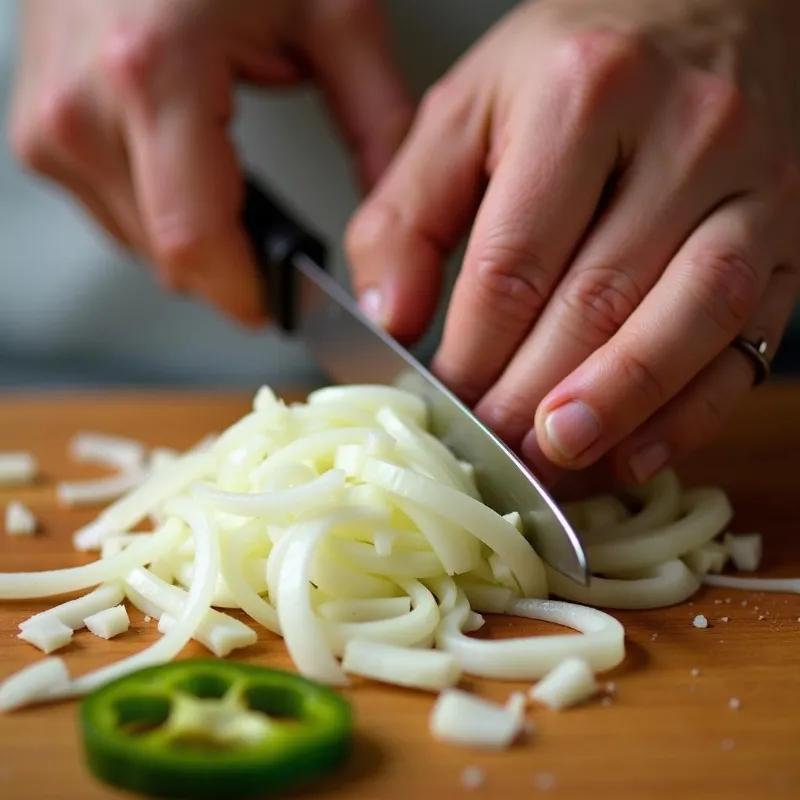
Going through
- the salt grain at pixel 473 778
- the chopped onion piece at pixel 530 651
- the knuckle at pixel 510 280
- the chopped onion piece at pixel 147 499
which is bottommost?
the salt grain at pixel 473 778

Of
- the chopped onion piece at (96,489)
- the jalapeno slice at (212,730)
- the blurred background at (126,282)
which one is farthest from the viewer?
the blurred background at (126,282)

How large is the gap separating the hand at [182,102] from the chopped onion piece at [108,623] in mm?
800

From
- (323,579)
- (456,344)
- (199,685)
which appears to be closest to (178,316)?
(456,344)

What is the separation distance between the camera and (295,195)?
231 cm

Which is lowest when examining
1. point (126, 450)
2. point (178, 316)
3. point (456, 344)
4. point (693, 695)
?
point (693, 695)

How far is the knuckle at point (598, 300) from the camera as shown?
4.12ft

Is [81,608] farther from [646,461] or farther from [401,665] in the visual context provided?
[646,461]

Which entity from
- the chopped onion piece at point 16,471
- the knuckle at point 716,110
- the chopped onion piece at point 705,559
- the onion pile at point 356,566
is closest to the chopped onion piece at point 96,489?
the chopped onion piece at point 16,471

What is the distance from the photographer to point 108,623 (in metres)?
1.10

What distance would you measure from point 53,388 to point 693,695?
1.65m

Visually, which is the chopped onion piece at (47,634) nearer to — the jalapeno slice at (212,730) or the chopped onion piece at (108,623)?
the chopped onion piece at (108,623)

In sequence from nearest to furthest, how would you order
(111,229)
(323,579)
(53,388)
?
(323,579) < (111,229) < (53,388)

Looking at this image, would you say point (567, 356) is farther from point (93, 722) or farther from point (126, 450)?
point (126, 450)

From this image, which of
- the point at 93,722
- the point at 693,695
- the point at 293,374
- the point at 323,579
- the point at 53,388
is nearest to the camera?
the point at 93,722
